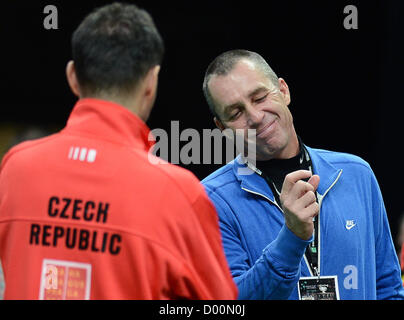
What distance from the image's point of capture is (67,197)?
1.41 meters

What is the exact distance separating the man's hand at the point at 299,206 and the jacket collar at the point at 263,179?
0.40 metres

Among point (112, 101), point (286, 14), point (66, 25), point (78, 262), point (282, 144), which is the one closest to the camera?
point (78, 262)

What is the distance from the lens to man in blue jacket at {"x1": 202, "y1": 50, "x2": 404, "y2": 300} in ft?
7.45

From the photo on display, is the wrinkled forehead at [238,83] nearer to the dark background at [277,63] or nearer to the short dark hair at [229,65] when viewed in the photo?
the short dark hair at [229,65]

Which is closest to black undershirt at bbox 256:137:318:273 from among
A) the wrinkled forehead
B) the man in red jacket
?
the wrinkled forehead

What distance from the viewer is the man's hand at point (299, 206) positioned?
6.20 feet

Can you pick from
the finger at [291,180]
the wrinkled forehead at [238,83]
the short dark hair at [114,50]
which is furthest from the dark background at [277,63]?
the short dark hair at [114,50]

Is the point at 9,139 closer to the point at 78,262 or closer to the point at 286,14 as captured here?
the point at 286,14

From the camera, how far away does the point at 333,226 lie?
7.62 ft

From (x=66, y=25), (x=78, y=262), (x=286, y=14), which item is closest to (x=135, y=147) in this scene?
(x=78, y=262)

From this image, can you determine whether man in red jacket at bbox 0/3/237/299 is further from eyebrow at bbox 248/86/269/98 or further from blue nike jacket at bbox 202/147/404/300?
eyebrow at bbox 248/86/269/98

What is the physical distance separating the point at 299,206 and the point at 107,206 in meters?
0.71

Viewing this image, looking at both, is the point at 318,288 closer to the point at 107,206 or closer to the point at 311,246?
the point at 311,246
